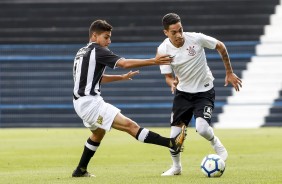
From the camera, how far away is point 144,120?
85.1ft


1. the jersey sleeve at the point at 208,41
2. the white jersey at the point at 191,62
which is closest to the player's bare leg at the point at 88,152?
the white jersey at the point at 191,62

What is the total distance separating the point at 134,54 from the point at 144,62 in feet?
58.2

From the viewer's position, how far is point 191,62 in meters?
10.0

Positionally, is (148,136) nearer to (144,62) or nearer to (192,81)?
(144,62)

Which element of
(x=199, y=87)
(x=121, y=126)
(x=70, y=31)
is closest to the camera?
(x=121, y=126)

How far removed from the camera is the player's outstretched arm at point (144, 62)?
8.64m

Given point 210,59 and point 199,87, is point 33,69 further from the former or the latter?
point 199,87

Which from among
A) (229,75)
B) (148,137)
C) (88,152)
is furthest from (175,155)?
(229,75)

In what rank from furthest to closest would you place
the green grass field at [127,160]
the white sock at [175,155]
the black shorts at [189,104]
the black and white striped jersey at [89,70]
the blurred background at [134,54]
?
the blurred background at [134,54]
the black shorts at [189,104]
the white sock at [175,155]
the black and white striped jersey at [89,70]
the green grass field at [127,160]

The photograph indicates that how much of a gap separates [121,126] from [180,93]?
1190 millimetres

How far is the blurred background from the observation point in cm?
2592

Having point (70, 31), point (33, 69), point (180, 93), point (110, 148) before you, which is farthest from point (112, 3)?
point (180, 93)

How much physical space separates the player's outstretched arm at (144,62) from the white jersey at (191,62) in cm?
96

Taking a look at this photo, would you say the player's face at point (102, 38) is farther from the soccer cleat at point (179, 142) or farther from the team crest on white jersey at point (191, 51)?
the soccer cleat at point (179, 142)
